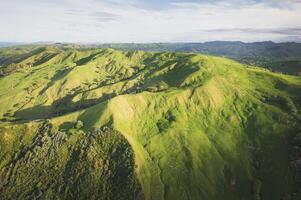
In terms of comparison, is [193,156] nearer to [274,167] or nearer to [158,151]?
[158,151]

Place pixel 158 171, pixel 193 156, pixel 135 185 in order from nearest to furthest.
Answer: pixel 135 185
pixel 158 171
pixel 193 156

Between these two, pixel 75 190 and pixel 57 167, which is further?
pixel 57 167

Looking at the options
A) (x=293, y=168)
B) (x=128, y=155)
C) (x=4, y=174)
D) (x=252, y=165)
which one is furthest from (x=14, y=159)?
(x=293, y=168)

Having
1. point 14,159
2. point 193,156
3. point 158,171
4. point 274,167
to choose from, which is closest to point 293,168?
point 274,167

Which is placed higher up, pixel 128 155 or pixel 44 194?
pixel 128 155

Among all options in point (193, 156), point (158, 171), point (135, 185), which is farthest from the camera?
point (193, 156)

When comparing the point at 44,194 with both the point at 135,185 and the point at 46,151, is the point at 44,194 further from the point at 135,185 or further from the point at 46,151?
the point at 135,185

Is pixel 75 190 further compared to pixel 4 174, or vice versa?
pixel 4 174
